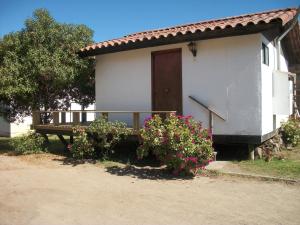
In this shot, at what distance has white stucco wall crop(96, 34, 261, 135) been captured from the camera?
801 centimetres

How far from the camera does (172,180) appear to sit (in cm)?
679

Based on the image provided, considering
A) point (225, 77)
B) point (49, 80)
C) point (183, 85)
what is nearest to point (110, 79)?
point (49, 80)

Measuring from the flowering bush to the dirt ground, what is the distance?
37 centimetres

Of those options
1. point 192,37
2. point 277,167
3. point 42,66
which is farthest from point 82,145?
point 277,167

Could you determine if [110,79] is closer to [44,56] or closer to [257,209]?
[44,56]

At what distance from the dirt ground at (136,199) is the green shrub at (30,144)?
212 centimetres

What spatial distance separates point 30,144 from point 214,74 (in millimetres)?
5987

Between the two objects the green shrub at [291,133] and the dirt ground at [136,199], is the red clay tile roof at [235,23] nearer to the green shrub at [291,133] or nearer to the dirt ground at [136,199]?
the green shrub at [291,133]

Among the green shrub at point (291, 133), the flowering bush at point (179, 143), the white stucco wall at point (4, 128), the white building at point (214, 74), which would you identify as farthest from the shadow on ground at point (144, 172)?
the white stucco wall at point (4, 128)

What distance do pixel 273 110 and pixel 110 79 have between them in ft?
17.2

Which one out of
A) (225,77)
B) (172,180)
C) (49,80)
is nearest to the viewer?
(172,180)

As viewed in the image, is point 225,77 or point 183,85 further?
point 183,85

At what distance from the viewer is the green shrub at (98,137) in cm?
850

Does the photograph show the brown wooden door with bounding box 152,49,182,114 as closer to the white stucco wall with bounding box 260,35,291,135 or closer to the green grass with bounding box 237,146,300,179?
the white stucco wall with bounding box 260,35,291,135
